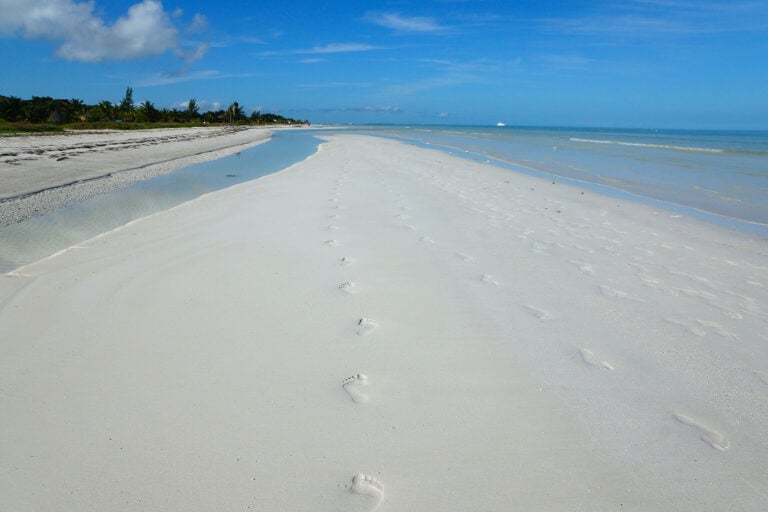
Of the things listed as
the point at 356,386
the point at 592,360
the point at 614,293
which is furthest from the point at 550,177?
the point at 356,386

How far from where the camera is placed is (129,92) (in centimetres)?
6562

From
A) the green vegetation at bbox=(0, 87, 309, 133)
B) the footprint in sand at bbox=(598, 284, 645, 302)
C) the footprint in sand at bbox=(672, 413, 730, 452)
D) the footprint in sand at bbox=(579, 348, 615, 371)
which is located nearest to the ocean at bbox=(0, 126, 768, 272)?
the footprint in sand at bbox=(598, 284, 645, 302)

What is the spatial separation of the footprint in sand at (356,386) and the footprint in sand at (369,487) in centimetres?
59

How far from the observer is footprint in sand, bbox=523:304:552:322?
3848 millimetres

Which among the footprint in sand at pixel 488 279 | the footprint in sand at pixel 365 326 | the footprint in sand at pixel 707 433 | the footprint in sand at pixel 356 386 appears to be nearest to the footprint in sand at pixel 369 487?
the footprint in sand at pixel 356 386

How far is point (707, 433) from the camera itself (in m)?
2.47

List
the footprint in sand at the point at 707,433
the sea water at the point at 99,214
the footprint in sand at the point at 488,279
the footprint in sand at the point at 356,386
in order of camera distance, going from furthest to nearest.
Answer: the sea water at the point at 99,214, the footprint in sand at the point at 488,279, the footprint in sand at the point at 356,386, the footprint in sand at the point at 707,433

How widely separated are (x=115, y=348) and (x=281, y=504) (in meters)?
1.91

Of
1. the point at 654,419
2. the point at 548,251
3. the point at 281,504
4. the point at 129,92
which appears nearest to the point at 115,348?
the point at 281,504

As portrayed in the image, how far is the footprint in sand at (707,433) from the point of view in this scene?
2383mm

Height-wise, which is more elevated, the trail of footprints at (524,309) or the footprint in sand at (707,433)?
the trail of footprints at (524,309)

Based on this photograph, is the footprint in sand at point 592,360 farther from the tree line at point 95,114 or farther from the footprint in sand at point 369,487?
the tree line at point 95,114

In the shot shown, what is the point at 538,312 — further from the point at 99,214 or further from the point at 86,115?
the point at 86,115

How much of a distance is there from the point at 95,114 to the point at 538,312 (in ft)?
212
